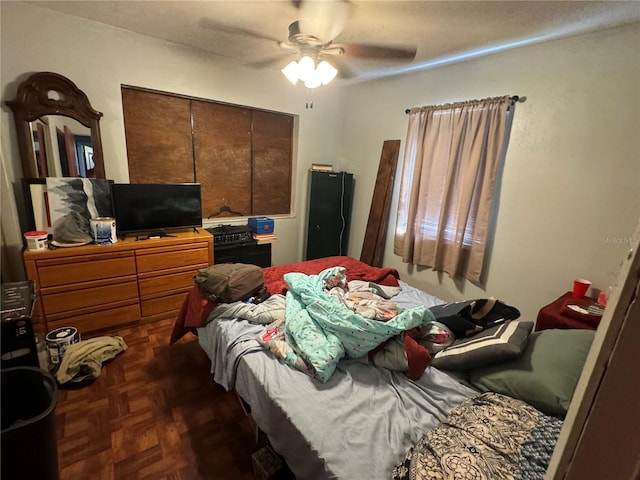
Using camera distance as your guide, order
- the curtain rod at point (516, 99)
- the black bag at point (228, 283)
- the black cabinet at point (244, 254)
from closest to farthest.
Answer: the black bag at point (228, 283), the curtain rod at point (516, 99), the black cabinet at point (244, 254)

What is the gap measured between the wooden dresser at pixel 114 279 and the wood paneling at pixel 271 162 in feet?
3.41

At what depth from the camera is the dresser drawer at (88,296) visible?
214 centimetres

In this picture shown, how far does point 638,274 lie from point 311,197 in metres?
3.42

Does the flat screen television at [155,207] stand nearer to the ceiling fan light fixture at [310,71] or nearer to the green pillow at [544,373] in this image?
the ceiling fan light fixture at [310,71]

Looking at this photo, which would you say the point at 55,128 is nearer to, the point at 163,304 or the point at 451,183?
the point at 163,304

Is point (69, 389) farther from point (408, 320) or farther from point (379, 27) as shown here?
point (379, 27)

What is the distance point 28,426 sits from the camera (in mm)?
697

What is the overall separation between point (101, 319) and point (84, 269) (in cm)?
44

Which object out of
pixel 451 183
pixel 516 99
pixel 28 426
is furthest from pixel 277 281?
pixel 516 99

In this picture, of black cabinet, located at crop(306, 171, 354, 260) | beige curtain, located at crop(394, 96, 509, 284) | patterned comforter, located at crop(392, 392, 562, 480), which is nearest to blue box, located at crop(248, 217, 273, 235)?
black cabinet, located at crop(306, 171, 354, 260)

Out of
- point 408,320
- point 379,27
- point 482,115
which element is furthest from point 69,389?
point 482,115

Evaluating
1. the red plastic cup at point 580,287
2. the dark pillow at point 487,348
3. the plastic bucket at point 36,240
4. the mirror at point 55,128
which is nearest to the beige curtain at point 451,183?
the red plastic cup at point 580,287

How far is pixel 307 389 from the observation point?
49.0 inches

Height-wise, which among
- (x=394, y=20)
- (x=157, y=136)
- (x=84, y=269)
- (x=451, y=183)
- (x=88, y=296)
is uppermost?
(x=394, y=20)
